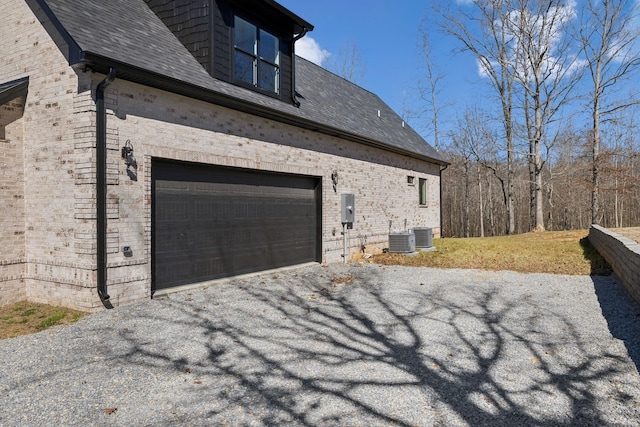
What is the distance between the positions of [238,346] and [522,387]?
3107mm

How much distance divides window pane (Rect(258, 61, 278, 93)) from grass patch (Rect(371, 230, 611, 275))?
6007mm

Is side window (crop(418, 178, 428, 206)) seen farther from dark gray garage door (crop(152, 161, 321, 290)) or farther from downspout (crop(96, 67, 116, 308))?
downspout (crop(96, 67, 116, 308))

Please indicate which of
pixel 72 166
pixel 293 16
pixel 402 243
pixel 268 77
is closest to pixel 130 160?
pixel 72 166

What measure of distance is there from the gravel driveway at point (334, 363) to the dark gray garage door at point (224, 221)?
0.87 metres

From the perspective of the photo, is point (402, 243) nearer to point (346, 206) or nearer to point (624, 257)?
point (346, 206)

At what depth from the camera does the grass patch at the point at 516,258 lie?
34.5 ft

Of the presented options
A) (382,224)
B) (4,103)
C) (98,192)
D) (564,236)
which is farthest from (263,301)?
(564,236)

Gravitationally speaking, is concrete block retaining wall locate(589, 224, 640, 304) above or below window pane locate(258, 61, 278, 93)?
below

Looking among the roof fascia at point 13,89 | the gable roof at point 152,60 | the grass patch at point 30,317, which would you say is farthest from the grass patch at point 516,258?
the roof fascia at point 13,89

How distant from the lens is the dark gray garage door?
7398 mm

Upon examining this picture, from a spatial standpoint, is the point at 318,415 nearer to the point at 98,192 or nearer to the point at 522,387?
the point at 522,387

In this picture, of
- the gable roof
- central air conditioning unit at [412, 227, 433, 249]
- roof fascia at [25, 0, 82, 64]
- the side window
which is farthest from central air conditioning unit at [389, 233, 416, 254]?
roof fascia at [25, 0, 82, 64]

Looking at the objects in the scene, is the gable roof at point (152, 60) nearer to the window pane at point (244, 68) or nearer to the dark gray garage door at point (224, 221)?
the window pane at point (244, 68)

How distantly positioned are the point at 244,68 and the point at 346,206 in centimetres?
485
